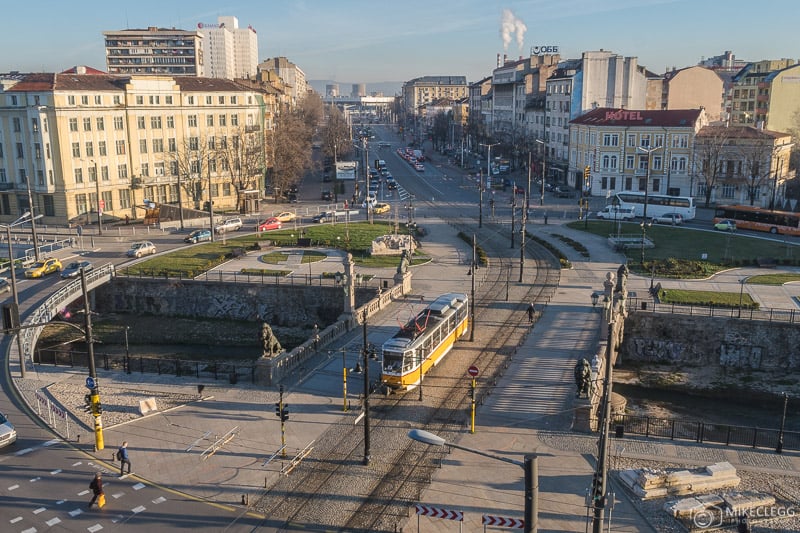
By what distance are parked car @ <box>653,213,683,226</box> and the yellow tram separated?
46.0m

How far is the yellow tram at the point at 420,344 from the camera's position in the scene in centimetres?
3291

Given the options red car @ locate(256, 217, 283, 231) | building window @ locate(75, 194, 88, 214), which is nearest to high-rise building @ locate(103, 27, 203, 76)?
building window @ locate(75, 194, 88, 214)

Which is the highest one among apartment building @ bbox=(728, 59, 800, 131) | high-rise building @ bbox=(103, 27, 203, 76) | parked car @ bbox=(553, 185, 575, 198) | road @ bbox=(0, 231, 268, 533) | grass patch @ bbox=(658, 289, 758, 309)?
high-rise building @ bbox=(103, 27, 203, 76)

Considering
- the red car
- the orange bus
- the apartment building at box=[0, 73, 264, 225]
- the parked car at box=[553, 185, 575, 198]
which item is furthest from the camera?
the parked car at box=[553, 185, 575, 198]

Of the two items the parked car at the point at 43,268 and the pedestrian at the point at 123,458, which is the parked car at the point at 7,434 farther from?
the parked car at the point at 43,268

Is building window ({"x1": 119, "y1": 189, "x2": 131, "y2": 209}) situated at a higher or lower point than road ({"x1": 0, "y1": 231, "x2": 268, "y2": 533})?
higher

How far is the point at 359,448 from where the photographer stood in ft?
94.0

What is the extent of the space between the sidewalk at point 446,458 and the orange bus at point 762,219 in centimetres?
3921

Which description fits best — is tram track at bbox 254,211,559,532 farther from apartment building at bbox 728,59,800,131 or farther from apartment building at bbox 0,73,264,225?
apartment building at bbox 728,59,800,131

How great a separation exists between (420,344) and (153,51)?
180051 mm

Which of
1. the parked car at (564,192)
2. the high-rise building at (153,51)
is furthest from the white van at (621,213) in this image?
the high-rise building at (153,51)

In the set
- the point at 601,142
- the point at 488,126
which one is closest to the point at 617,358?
the point at 601,142

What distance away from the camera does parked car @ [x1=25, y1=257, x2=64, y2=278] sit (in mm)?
56688

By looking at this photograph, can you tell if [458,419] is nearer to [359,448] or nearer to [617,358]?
[359,448]
